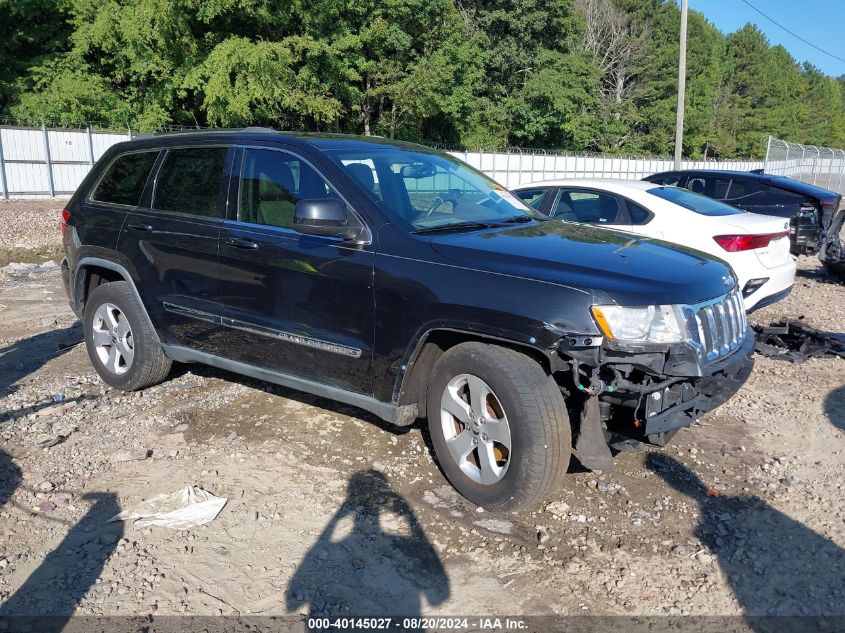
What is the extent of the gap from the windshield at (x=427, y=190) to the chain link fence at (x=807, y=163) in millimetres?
25050

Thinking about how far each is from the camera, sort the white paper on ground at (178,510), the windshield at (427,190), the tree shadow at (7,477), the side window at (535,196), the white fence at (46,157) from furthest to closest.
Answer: the white fence at (46,157) → the side window at (535,196) → the windshield at (427,190) → the tree shadow at (7,477) → the white paper on ground at (178,510)

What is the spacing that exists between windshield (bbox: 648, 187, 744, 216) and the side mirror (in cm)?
465

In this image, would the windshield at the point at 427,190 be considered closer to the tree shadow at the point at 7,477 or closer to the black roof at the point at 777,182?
the tree shadow at the point at 7,477

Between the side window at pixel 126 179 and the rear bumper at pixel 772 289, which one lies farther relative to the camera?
the rear bumper at pixel 772 289

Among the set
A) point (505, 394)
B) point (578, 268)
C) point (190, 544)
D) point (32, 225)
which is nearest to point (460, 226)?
point (578, 268)

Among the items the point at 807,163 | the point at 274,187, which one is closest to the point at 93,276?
the point at 274,187

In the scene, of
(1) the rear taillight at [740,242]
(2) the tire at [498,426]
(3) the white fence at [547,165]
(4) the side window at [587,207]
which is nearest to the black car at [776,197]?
(4) the side window at [587,207]

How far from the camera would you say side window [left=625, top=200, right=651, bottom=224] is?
288 inches

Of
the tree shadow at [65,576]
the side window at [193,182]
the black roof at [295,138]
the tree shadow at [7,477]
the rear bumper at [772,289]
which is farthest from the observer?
the rear bumper at [772,289]

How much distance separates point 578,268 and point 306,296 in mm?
1633

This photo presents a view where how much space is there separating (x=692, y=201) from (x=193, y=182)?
5330 mm

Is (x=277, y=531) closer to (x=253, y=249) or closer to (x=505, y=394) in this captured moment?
(x=505, y=394)

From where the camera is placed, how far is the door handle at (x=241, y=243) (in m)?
4.39

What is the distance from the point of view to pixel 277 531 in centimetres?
353
